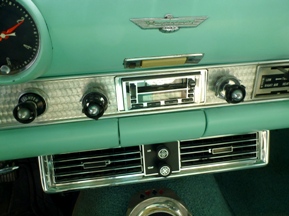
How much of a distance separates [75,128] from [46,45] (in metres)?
0.29

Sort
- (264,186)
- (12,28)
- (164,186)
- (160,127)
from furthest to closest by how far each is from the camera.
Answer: (264,186) < (164,186) < (160,127) < (12,28)

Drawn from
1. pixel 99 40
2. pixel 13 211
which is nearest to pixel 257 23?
pixel 99 40

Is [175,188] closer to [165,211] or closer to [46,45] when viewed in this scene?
[165,211]

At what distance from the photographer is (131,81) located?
0.82m

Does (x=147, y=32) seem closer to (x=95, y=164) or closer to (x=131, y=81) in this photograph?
(x=131, y=81)

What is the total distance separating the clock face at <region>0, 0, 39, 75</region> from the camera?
616mm

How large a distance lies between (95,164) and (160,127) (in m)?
0.32

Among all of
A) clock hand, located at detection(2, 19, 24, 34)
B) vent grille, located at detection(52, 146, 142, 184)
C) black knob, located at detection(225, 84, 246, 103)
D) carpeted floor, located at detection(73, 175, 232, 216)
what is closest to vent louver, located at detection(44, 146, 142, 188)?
vent grille, located at detection(52, 146, 142, 184)

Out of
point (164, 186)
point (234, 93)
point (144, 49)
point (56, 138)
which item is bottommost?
point (164, 186)

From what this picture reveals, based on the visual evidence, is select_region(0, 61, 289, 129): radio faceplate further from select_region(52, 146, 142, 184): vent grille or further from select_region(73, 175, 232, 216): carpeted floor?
select_region(73, 175, 232, 216): carpeted floor

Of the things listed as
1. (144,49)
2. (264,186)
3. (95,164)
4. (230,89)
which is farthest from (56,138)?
(264,186)

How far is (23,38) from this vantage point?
648 mm

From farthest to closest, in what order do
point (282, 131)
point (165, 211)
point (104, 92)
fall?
point (282, 131) → point (165, 211) → point (104, 92)

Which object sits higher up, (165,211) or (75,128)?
(75,128)
